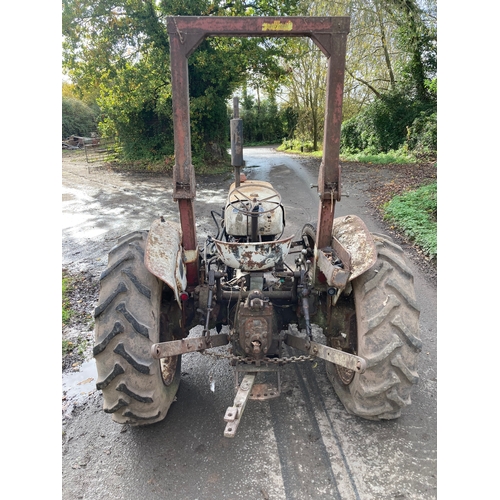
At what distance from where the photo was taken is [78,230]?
324 inches

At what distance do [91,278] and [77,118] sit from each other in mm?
26263

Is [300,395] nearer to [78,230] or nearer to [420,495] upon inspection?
[420,495]

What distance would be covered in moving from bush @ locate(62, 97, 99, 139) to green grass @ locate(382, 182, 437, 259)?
25.2 meters

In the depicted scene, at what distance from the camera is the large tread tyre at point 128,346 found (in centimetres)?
248

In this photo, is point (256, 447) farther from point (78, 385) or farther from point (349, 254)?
point (78, 385)

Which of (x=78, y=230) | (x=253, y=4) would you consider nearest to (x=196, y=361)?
(x=78, y=230)

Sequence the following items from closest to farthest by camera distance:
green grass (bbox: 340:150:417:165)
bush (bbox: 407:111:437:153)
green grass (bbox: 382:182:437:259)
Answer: green grass (bbox: 382:182:437:259) → bush (bbox: 407:111:437:153) → green grass (bbox: 340:150:417:165)

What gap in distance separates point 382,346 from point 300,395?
38.6 inches

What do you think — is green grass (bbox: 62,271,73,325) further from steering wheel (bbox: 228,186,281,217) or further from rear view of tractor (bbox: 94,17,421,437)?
steering wheel (bbox: 228,186,281,217)

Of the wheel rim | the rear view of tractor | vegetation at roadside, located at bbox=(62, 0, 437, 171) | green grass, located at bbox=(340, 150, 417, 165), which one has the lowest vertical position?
the wheel rim

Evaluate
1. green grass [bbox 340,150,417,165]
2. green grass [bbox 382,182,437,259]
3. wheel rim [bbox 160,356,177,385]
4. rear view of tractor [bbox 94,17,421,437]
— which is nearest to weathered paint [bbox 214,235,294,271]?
rear view of tractor [bbox 94,17,421,437]

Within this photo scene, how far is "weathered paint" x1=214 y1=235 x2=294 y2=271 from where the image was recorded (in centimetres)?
285

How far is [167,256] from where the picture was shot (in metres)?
2.79

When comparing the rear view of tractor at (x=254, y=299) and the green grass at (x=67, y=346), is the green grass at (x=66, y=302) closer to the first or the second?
the green grass at (x=67, y=346)
